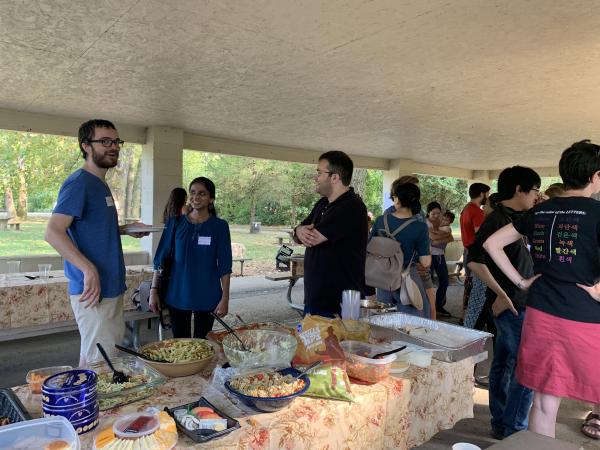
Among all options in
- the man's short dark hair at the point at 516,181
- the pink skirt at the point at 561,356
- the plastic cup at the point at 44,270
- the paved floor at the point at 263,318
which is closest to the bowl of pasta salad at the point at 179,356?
the pink skirt at the point at 561,356

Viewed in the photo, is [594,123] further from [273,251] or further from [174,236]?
[273,251]

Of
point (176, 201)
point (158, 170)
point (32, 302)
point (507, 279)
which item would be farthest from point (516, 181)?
point (158, 170)

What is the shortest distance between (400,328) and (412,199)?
1.31 metres

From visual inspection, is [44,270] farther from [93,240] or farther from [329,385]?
[329,385]

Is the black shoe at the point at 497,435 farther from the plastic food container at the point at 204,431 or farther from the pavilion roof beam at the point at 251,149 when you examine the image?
the pavilion roof beam at the point at 251,149

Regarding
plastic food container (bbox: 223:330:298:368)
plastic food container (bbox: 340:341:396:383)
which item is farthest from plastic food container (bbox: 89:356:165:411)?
plastic food container (bbox: 340:341:396:383)

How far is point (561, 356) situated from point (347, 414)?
3.38 feet

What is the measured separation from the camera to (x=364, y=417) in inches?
46.9

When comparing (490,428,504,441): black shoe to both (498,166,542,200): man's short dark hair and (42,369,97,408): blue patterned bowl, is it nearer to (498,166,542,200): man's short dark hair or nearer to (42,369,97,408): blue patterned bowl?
(498,166,542,200): man's short dark hair

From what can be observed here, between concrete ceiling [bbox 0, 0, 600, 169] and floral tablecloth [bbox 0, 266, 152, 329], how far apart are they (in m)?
1.84

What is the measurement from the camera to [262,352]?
1.28 m

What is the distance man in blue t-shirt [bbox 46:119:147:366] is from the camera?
5.39ft

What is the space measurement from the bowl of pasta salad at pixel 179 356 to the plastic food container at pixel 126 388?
39 millimetres

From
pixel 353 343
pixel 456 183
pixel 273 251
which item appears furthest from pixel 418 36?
pixel 456 183
